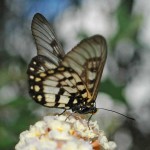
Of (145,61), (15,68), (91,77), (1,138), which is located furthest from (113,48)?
(91,77)

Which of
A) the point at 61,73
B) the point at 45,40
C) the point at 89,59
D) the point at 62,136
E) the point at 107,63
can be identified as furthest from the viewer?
the point at 107,63

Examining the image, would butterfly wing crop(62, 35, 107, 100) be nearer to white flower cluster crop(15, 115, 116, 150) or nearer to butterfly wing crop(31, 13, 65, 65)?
butterfly wing crop(31, 13, 65, 65)

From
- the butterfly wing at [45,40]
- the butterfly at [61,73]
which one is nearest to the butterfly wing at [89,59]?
the butterfly at [61,73]

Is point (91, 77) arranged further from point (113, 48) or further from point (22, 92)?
point (22, 92)

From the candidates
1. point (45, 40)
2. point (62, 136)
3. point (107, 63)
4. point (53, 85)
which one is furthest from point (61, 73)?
point (107, 63)

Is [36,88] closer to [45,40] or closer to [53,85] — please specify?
[53,85]
